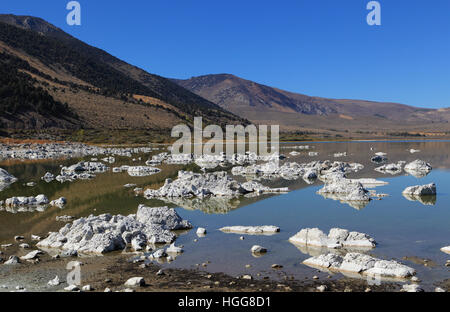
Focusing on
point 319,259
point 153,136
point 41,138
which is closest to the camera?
point 319,259

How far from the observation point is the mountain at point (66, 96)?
312 feet

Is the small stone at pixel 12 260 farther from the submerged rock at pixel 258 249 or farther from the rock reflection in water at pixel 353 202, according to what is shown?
the rock reflection in water at pixel 353 202

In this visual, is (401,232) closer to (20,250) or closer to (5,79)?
(20,250)

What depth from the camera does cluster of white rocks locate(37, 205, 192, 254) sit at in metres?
12.9

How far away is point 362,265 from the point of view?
1028 centimetres

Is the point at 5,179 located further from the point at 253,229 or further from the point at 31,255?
the point at 253,229

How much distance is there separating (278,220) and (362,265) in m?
6.58

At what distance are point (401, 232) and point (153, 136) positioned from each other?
300 feet

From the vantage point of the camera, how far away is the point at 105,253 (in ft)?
41.1

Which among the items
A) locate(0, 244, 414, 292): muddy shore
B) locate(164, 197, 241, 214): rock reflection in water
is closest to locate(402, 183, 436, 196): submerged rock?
locate(164, 197, 241, 214): rock reflection in water

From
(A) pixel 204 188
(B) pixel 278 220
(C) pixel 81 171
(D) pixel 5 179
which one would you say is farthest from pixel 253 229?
(C) pixel 81 171

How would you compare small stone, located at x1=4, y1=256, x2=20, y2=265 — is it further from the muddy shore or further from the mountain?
the mountain
